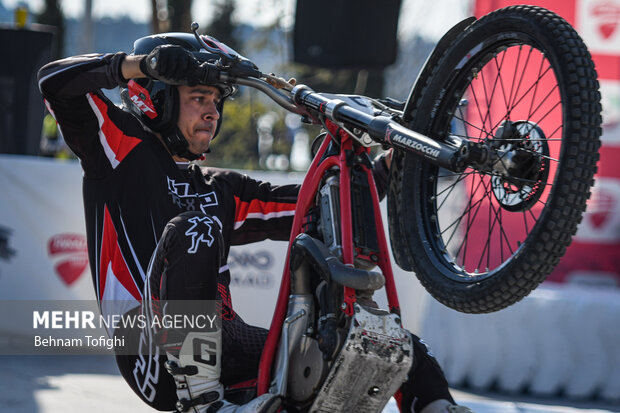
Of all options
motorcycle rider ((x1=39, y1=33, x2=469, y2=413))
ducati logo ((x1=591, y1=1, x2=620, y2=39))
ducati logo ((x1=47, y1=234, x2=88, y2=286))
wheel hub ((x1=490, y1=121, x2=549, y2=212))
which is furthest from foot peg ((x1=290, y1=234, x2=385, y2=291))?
ducati logo ((x1=591, y1=1, x2=620, y2=39))

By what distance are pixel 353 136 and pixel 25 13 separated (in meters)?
5.34

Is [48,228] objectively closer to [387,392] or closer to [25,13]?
[25,13]

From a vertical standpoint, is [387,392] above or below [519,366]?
above

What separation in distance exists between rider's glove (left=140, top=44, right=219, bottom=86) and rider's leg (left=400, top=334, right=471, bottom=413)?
1152mm

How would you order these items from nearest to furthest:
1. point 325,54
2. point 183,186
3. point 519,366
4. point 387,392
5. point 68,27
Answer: point 387,392 → point 183,186 → point 519,366 → point 325,54 → point 68,27

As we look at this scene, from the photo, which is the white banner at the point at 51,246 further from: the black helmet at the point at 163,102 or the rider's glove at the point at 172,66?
the rider's glove at the point at 172,66

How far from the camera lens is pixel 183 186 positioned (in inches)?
123

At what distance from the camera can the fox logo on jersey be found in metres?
2.62

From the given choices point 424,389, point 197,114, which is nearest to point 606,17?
point 197,114

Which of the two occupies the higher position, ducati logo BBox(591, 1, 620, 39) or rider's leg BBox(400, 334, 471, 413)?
ducati logo BBox(591, 1, 620, 39)

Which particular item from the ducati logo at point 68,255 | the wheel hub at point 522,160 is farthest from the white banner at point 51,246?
the wheel hub at point 522,160

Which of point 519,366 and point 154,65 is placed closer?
point 154,65

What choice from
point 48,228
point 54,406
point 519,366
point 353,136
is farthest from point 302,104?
point 48,228

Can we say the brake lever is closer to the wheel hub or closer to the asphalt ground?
the wheel hub
